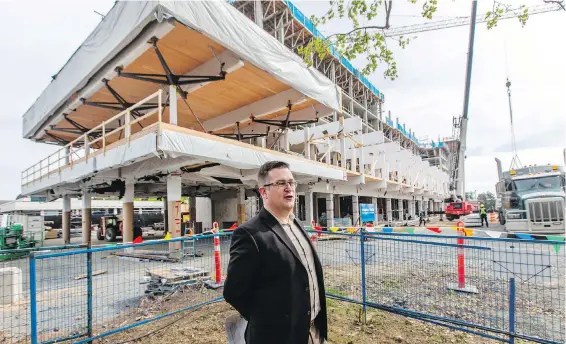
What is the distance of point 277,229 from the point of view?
2072mm

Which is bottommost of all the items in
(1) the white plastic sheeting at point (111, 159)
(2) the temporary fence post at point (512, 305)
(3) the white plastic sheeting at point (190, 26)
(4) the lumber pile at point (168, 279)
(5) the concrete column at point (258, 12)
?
(4) the lumber pile at point (168, 279)

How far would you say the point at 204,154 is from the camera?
8.98m

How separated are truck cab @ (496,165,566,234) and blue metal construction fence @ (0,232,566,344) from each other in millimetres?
12879

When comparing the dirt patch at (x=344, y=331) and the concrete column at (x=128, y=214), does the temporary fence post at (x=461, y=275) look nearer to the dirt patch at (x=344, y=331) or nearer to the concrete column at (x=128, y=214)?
the dirt patch at (x=344, y=331)

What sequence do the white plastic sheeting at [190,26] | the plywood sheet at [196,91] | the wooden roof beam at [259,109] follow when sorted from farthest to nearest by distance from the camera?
the wooden roof beam at [259,109], the plywood sheet at [196,91], the white plastic sheeting at [190,26]

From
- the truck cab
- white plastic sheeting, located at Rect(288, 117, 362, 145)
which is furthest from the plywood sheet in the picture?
the truck cab

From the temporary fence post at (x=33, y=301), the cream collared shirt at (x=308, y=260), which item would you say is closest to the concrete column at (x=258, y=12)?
the temporary fence post at (x=33, y=301)

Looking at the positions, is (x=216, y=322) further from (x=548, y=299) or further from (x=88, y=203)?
(x=88, y=203)

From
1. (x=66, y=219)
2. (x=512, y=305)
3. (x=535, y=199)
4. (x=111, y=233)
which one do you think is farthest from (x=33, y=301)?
(x=535, y=199)

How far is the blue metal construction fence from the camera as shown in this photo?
3934 millimetres

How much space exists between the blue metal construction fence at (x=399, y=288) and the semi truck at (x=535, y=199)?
42.3ft

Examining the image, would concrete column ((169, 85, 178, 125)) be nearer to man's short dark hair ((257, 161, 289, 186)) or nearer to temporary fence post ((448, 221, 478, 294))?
man's short dark hair ((257, 161, 289, 186))

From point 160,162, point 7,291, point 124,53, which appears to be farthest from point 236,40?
point 7,291

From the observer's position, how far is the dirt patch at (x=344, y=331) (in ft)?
13.0
